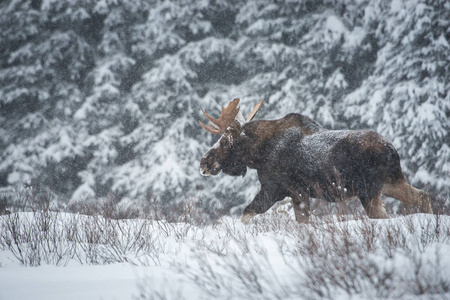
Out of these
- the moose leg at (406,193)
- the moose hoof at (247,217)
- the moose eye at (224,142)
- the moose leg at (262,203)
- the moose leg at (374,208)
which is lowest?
A: the moose hoof at (247,217)

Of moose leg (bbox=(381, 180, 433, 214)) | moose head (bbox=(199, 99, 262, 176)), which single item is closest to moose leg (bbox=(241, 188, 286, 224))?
moose head (bbox=(199, 99, 262, 176))

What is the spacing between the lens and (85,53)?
1370cm

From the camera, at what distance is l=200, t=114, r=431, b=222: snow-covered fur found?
3881mm

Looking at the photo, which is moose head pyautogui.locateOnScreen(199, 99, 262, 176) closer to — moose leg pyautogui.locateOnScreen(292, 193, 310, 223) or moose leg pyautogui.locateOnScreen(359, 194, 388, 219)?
moose leg pyautogui.locateOnScreen(292, 193, 310, 223)

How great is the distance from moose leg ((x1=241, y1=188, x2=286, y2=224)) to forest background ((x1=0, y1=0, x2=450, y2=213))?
5.76 meters

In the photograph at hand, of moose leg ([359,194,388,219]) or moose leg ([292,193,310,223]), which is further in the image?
moose leg ([292,193,310,223])

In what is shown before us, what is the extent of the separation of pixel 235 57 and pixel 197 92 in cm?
182

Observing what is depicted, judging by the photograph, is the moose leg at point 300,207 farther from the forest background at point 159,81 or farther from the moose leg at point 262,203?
the forest background at point 159,81

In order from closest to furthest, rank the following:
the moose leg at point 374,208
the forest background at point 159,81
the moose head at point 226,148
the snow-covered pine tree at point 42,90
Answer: the moose leg at point 374,208 → the moose head at point 226,148 → the forest background at point 159,81 → the snow-covered pine tree at point 42,90

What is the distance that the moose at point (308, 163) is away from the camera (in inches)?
153

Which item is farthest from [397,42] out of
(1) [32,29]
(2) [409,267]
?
(1) [32,29]

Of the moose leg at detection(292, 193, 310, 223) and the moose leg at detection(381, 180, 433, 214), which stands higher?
the moose leg at detection(381, 180, 433, 214)

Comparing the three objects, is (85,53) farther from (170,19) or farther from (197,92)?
(197,92)

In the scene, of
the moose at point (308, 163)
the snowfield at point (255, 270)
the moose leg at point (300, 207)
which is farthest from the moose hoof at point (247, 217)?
the snowfield at point (255, 270)
